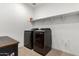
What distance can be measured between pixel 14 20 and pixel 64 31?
3.20ft

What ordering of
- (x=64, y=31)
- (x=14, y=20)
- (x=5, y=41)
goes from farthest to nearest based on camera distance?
(x=64, y=31) → (x=14, y=20) → (x=5, y=41)

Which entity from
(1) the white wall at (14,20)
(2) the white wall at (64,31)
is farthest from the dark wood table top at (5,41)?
(2) the white wall at (64,31)

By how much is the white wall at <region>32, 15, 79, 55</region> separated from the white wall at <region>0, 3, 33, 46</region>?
1.21ft

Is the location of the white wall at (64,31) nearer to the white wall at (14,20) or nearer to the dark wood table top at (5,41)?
the white wall at (14,20)

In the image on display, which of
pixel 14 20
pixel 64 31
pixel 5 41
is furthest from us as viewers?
pixel 64 31

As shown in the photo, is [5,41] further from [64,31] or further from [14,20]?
[64,31]

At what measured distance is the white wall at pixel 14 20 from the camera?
56 cm

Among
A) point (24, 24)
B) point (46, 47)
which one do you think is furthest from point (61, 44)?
point (24, 24)

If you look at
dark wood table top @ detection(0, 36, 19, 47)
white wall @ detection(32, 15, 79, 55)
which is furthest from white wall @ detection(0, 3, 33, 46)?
white wall @ detection(32, 15, 79, 55)

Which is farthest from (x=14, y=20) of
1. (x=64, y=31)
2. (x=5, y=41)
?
(x=64, y=31)

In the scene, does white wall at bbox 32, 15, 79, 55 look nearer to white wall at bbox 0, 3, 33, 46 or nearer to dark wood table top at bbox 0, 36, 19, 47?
white wall at bbox 0, 3, 33, 46

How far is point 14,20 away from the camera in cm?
65

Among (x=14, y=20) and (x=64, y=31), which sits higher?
(x=14, y=20)

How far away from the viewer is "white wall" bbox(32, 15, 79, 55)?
1.20 meters
